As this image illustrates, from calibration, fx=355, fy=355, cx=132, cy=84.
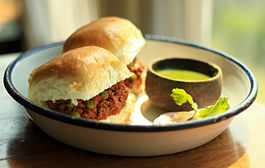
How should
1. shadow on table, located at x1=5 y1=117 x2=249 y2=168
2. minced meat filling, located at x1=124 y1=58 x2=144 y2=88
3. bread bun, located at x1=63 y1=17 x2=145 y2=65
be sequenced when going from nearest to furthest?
shadow on table, located at x1=5 y1=117 x2=249 y2=168, bread bun, located at x1=63 y1=17 x2=145 y2=65, minced meat filling, located at x1=124 y1=58 x2=144 y2=88

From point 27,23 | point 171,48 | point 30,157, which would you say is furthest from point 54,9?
point 30,157

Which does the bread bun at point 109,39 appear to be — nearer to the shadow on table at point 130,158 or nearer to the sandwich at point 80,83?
the sandwich at point 80,83

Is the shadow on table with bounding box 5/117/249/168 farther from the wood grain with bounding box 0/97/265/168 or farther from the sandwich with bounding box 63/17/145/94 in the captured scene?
the sandwich with bounding box 63/17/145/94

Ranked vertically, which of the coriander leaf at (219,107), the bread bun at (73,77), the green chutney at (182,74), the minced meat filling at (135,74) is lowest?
the minced meat filling at (135,74)

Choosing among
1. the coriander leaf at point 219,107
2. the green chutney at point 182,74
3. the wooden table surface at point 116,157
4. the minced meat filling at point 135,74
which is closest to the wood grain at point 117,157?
the wooden table surface at point 116,157

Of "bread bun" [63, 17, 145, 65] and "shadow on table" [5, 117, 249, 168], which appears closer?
"shadow on table" [5, 117, 249, 168]

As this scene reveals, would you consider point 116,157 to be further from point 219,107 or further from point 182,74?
point 182,74

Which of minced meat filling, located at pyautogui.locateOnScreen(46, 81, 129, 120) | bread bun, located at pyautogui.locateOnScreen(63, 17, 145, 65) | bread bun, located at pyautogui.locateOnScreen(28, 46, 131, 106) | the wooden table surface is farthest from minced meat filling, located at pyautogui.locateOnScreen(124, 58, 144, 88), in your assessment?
the wooden table surface
